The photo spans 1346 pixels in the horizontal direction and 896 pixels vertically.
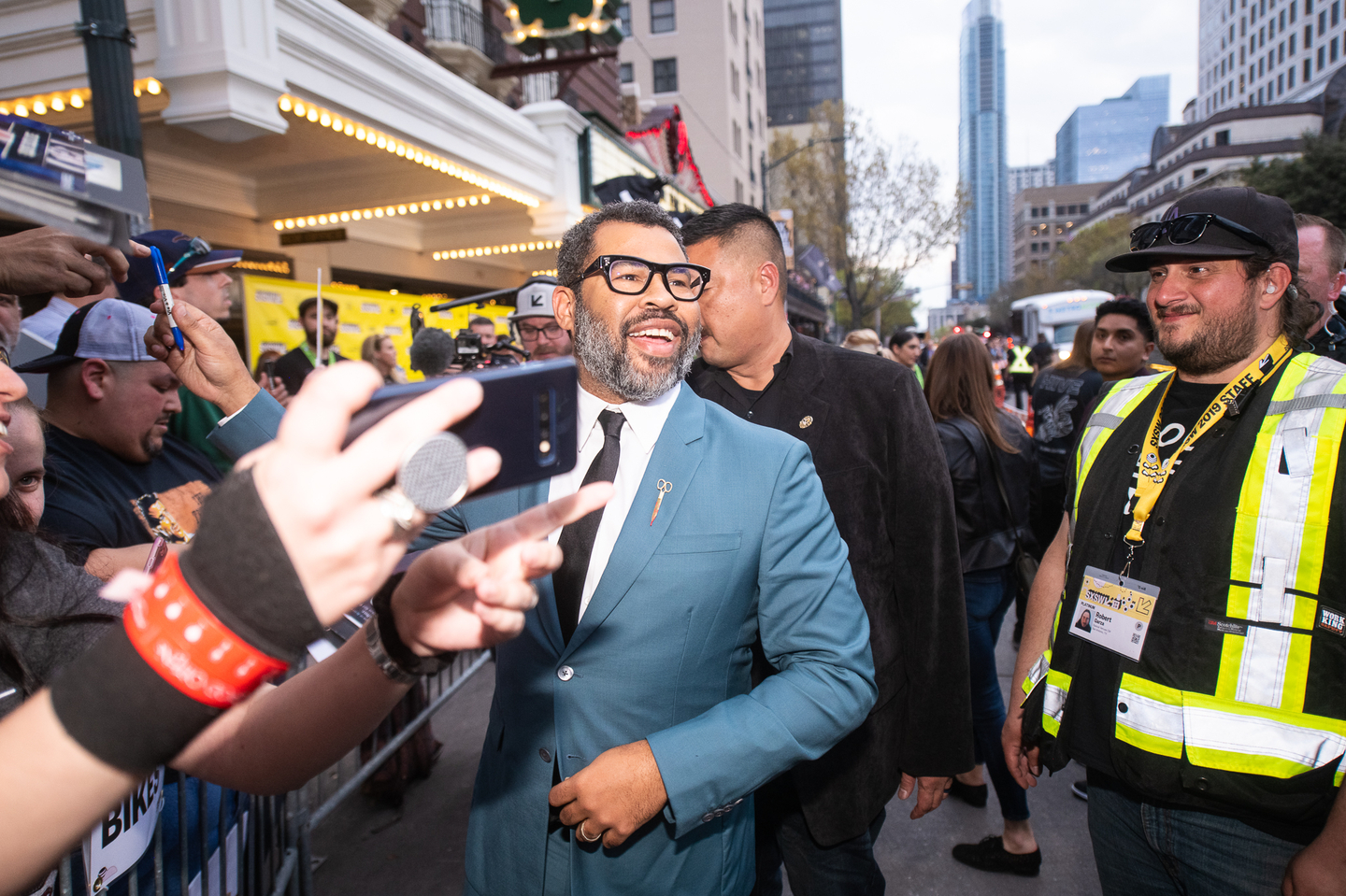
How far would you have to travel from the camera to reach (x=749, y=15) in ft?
133

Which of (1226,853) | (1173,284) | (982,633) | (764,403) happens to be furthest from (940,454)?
(982,633)

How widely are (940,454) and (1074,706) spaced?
0.86m

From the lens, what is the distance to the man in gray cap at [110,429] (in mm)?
2480

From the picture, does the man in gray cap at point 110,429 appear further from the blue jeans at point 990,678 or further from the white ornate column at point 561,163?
the white ornate column at point 561,163

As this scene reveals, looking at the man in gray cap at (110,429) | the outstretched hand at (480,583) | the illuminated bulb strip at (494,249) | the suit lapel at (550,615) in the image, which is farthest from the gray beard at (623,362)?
the illuminated bulb strip at (494,249)

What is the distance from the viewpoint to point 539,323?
18.4ft

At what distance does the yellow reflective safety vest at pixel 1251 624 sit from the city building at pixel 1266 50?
84.1 m

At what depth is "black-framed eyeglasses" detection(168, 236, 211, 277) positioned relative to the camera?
10.5 feet

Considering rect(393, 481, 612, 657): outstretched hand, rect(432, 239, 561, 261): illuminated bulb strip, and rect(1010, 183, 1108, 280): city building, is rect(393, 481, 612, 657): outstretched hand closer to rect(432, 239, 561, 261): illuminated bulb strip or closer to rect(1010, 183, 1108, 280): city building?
rect(432, 239, 561, 261): illuminated bulb strip

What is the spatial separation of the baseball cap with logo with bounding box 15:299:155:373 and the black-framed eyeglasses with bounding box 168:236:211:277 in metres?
0.55

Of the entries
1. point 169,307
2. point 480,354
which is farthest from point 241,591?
point 480,354

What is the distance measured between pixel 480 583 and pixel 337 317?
8334 millimetres

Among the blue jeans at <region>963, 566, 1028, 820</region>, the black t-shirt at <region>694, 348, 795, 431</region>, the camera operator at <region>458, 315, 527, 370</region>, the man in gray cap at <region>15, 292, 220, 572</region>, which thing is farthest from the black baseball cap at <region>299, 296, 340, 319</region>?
the blue jeans at <region>963, 566, 1028, 820</region>

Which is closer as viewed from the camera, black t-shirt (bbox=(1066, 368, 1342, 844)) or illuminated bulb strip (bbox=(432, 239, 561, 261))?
black t-shirt (bbox=(1066, 368, 1342, 844))
